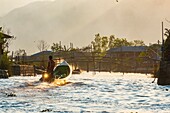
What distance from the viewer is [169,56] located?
35.2m

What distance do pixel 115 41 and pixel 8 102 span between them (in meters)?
121

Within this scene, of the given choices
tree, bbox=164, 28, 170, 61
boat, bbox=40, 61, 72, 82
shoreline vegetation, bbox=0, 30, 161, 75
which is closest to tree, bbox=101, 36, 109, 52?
shoreline vegetation, bbox=0, 30, 161, 75

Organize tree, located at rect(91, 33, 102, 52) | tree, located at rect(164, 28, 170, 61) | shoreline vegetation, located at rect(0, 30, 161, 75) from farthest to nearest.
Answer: tree, located at rect(91, 33, 102, 52), shoreline vegetation, located at rect(0, 30, 161, 75), tree, located at rect(164, 28, 170, 61)

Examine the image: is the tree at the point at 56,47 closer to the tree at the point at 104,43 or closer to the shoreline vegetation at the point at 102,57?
the shoreline vegetation at the point at 102,57

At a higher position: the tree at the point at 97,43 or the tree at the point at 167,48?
the tree at the point at 97,43

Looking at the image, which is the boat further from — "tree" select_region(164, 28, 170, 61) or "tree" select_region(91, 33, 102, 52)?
"tree" select_region(91, 33, 102, 52)

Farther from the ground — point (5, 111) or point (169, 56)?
point (169, 56)

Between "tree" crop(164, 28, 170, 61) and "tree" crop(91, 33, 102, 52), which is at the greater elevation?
"tree" crop(91, 33, 102, 52)

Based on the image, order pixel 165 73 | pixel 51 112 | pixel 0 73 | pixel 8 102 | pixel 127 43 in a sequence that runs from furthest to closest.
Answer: pixel 127 43
pixel 0 73
pixel 165 73
pixel 8 102
pixel 51 112

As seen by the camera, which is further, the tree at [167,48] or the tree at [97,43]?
the tree at [97,43]

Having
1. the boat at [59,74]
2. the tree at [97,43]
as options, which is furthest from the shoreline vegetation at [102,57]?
the boat at [59,74]

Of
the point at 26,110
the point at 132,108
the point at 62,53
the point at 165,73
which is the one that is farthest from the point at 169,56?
the point at 62,53

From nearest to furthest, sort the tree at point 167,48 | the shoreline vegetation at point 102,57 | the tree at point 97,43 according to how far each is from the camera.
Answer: the tree at point 167,48
the shoreline vegetation at point 102,57
the tree at point 97,43

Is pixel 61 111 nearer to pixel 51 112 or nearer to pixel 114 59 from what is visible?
pixel 51 112
